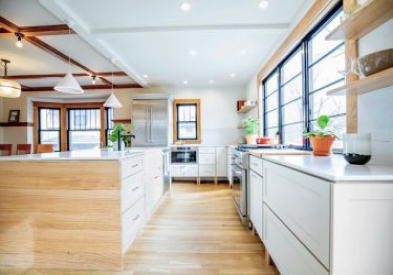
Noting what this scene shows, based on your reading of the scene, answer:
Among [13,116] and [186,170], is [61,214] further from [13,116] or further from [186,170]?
[13,116]

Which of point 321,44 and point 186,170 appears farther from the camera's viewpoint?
point 186,170

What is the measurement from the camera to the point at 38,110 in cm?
618

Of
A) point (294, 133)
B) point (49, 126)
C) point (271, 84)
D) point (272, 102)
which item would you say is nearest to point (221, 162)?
point (272, 102)

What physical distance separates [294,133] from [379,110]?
1.73 meters

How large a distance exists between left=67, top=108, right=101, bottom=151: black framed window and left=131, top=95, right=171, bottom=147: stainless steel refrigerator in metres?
1.73

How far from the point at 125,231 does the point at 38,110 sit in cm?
603

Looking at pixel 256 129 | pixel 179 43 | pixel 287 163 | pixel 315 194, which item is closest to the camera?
pixel 315 194

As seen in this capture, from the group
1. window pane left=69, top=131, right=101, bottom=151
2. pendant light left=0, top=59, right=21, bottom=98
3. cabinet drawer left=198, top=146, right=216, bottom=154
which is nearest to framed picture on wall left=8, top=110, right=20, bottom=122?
window pane left=69, top=131, right=101, bottom=151

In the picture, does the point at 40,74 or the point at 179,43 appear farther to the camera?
the point at 40,74

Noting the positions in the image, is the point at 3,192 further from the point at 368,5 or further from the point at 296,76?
the point at 296,76

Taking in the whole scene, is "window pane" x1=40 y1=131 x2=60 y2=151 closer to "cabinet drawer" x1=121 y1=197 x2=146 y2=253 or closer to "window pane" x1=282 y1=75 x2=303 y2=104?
"cabinet drawer" x1=121 y1=197 x2=146 y2=253

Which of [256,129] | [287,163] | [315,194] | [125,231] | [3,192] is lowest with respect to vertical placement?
[125,231]

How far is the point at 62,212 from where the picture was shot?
180 centimetres

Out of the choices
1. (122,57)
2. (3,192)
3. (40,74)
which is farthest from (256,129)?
(40,74)
